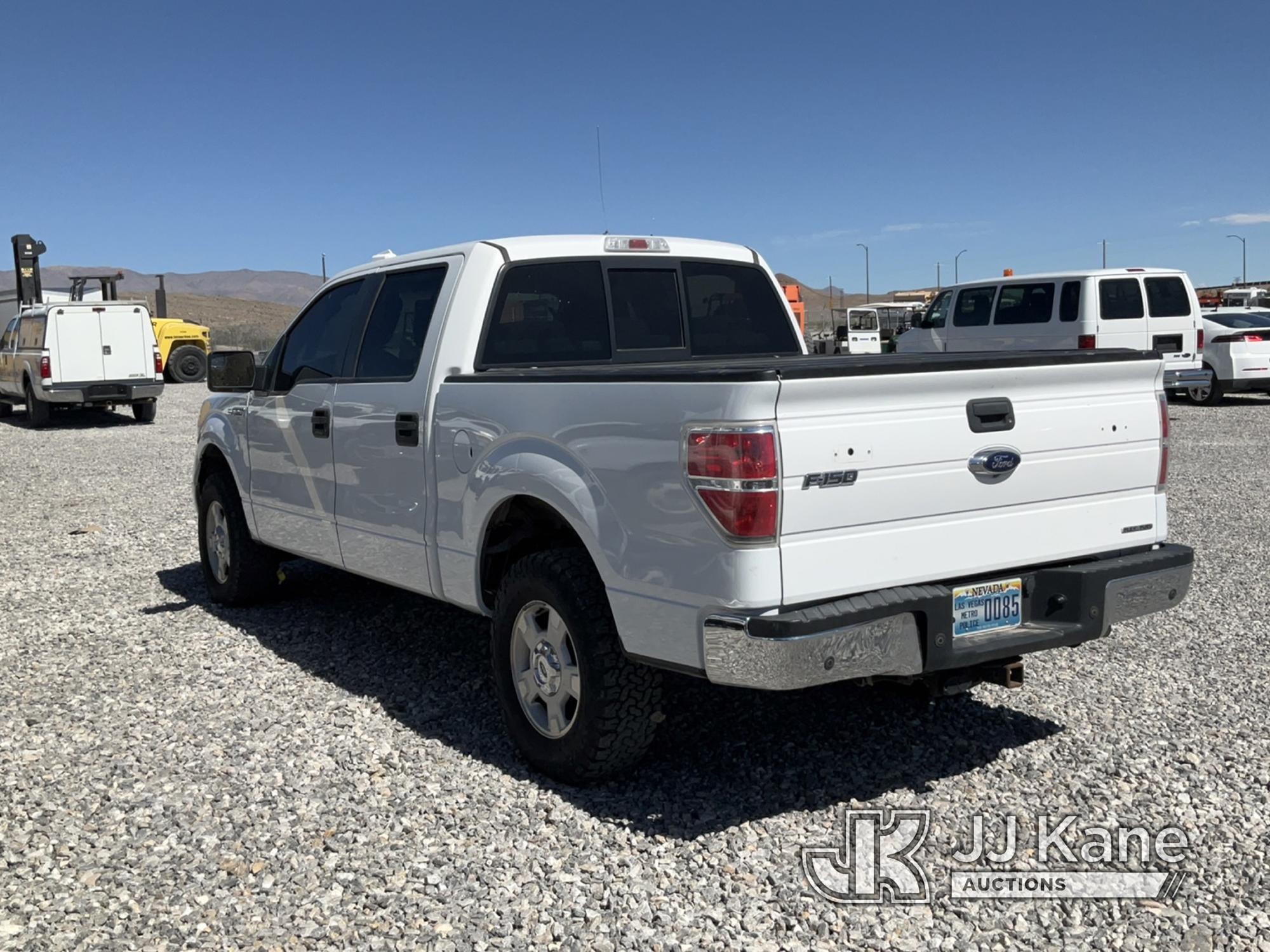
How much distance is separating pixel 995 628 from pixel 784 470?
105cm

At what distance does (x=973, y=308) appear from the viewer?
64.2ft

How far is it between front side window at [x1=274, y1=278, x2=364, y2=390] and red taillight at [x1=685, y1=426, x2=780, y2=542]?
2.82 meters

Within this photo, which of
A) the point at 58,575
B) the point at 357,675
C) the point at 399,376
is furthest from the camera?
the point at 58,575

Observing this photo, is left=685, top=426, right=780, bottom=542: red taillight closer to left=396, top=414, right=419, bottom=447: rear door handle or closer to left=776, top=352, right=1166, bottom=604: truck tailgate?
left=776, top=352, right=1166, bottom=604: truck tailgate

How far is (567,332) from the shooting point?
17.6 ft

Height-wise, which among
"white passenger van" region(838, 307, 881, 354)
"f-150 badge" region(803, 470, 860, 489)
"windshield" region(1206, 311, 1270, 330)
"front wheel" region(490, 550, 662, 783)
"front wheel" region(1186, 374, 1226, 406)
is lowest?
"front wheel" region(490, 550, 662, 783)

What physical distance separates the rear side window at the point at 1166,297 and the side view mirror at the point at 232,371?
15325 mm

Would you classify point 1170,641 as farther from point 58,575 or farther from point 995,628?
point 58,575

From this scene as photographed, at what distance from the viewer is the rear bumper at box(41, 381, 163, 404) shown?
2252cm

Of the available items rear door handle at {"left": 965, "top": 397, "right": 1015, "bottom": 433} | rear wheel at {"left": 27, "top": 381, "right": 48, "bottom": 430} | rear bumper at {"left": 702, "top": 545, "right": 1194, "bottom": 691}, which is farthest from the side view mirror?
rear wheel at {"left": 27, "top": 381, "right": 48, "bottom": 430}

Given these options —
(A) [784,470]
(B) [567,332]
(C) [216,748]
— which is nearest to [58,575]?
(C) [216,748]

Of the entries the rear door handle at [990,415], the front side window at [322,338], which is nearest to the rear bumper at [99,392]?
the front side window at [322,338]

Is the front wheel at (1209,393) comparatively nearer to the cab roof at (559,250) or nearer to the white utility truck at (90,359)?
the cab roof at (559,250)

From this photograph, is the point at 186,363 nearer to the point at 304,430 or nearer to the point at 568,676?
the point at 304,430
